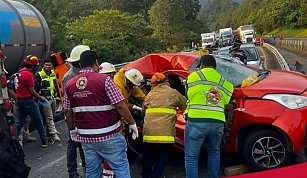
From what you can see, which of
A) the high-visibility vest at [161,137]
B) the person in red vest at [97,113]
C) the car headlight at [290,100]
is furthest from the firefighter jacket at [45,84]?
the car headlight at [290,100]

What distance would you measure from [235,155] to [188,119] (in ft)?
5.94

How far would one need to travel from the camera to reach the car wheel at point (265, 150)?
5.15 m

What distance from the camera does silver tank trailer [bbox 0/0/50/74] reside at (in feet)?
30.8

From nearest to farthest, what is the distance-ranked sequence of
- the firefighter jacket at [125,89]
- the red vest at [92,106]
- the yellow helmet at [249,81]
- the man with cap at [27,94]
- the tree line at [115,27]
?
the red vest at [92,106], the firefighter jacket at [125,89], the yellow helmet at [249,81], the man with cap at [27,94], the tree line at [115,27]

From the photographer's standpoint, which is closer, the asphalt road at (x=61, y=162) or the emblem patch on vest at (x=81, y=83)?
the emblem patch on vest at (x=81, y=83)

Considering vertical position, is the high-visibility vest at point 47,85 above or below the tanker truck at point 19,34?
below

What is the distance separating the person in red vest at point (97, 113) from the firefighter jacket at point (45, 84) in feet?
13.5

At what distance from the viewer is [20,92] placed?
7262 mm

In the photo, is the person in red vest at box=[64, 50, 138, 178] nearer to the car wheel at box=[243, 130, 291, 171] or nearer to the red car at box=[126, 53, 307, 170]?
the red car at box=[126, 53, 307, 170]

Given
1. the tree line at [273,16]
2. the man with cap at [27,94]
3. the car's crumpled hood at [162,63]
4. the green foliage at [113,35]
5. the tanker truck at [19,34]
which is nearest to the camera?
the car's crumpled hood at [162,63]

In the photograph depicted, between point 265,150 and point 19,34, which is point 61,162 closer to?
point 265,150

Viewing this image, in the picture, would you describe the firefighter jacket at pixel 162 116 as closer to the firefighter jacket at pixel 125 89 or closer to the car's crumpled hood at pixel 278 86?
the firefighter jacket at pixel 125 89

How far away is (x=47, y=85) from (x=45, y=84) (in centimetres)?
5

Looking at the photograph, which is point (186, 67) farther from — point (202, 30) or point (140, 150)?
point (202, 30)
